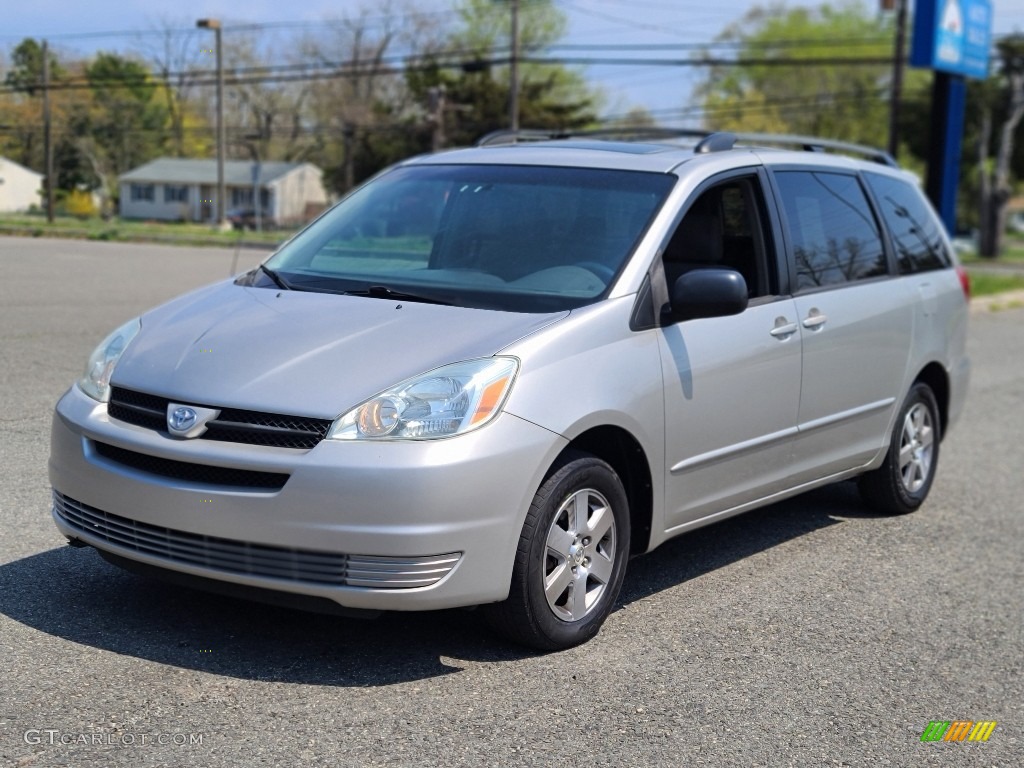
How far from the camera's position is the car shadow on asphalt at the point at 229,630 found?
Answer: 162 inches

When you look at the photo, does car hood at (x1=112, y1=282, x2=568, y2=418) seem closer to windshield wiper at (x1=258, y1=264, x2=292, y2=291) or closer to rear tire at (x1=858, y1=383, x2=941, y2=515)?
windshield wiper at (x1=258, y1=264, x2=292, y2=291)

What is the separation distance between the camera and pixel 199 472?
398 cm

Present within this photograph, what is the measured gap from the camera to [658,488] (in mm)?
4785

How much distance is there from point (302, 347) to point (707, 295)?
1.53 metres

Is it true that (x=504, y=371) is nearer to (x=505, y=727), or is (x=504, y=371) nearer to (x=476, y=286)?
(x=476, y=286)

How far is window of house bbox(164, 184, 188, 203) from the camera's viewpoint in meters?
25.9

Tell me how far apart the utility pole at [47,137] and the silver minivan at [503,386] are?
18.0 feet

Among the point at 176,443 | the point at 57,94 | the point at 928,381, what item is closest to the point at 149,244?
the point at 57,94

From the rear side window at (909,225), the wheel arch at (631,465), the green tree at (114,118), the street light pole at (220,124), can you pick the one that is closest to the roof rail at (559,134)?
the rear side window at (909,225)

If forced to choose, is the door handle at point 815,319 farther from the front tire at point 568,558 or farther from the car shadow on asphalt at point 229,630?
the front tire at point 568,558

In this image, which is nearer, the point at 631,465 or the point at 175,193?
the point at 631,465

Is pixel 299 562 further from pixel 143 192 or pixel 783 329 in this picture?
pixel 143 192

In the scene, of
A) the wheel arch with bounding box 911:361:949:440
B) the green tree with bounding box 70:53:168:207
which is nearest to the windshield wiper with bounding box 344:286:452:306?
the wheel arch with bounding box 911:361:949:440

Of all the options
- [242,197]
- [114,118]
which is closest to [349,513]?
[114,118]
